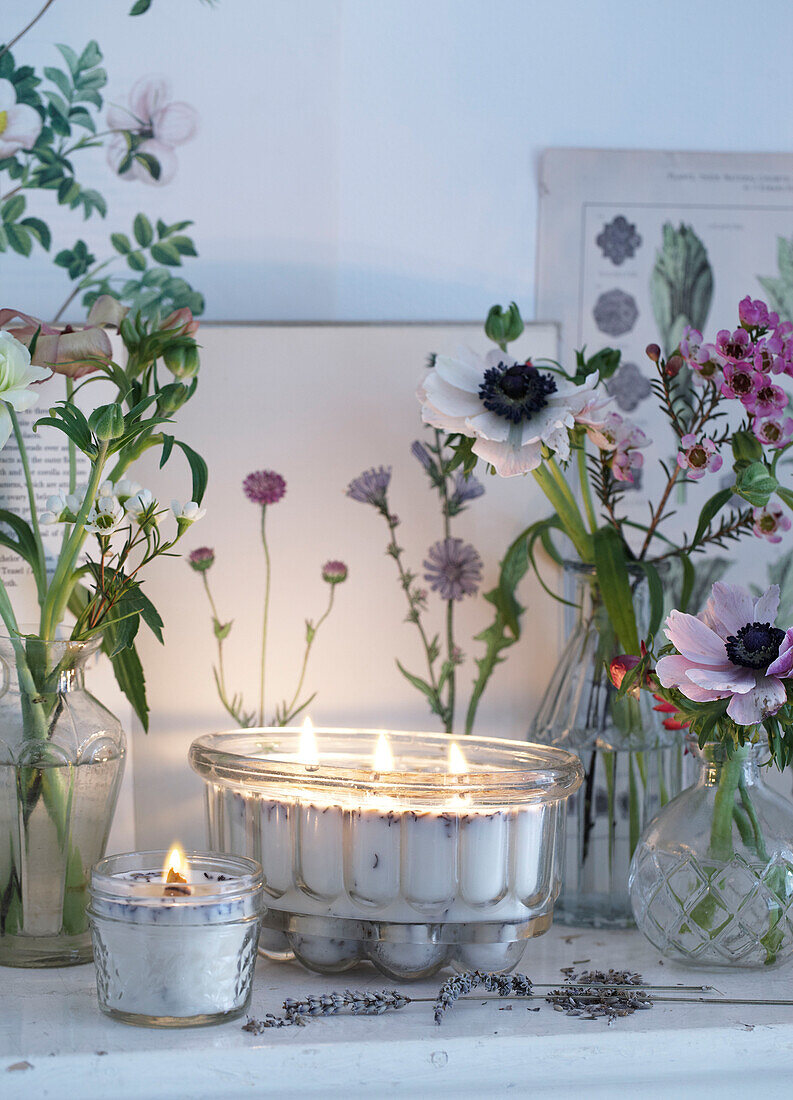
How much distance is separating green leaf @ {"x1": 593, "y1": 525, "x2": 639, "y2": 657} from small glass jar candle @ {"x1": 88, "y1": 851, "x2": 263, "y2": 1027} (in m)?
0.32

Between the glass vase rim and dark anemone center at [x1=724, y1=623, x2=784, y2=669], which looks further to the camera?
the glass vase rim

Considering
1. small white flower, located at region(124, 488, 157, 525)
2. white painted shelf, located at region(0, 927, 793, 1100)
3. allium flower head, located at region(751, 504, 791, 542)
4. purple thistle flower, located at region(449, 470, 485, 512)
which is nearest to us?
white painted shelf, located at region(0, 927, 793, 1100)

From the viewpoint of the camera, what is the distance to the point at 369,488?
824 mm

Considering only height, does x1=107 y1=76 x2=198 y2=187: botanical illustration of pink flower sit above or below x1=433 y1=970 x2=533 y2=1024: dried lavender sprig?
above

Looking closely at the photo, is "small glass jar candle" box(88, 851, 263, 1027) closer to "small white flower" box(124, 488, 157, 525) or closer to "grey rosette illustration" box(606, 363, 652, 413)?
"small white flower" box(124, 488, 157, 525)

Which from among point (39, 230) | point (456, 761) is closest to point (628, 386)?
point (456, 761)

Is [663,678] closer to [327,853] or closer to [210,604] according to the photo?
[327,853]

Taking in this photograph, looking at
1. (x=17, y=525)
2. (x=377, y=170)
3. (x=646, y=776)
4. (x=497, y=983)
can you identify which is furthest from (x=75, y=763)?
(x=377, y=170)

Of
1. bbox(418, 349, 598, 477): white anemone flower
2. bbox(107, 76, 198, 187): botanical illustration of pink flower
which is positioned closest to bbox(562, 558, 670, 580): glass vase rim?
bbox(418, 349, 598, 477): white anemone flower

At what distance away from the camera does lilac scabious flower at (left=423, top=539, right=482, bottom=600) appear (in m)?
0.83

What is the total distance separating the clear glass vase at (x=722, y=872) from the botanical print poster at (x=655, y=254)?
0.26 meters

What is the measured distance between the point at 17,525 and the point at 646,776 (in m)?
0.45

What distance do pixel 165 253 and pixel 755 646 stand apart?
0.52m

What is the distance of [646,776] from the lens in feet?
2.46
